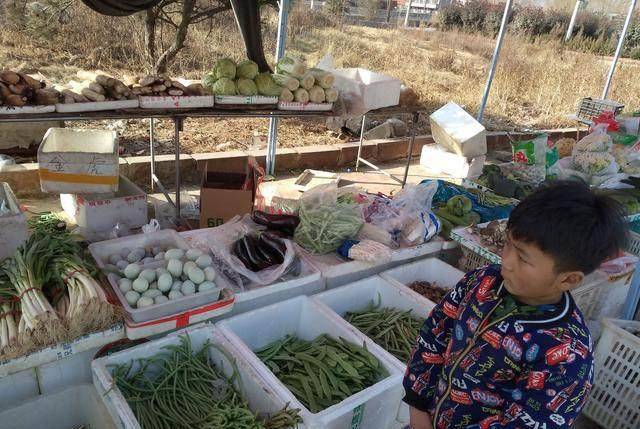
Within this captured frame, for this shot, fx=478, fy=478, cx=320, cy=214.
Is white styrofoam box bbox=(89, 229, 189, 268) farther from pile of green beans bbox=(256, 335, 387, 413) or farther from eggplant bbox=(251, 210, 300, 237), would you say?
pile of green beans bbox=(256, 335, 387, 413)

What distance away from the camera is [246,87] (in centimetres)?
379

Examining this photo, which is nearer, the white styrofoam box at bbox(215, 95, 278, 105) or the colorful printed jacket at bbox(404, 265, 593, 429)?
the colorful printed jacket at bbox(404, 265, 593, 429)

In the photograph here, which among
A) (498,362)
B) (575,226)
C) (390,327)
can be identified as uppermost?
(575,226)

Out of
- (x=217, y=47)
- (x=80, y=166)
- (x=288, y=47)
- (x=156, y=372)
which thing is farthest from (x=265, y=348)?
(x=288, y=47)

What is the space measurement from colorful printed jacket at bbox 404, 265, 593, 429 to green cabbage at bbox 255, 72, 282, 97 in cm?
269

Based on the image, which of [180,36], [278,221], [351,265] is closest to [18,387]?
[278,221]

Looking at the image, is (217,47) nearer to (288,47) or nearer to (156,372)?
(288,47)

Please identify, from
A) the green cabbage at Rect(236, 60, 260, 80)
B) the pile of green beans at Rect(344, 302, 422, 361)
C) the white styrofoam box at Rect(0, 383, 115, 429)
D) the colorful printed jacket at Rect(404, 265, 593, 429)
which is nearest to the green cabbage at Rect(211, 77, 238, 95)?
the green cabbage at Rect(236, 60, 260, 80)

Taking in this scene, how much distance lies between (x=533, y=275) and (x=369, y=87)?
3.35 m

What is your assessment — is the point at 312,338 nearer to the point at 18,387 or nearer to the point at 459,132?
the point at 18,387

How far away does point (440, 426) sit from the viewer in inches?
62.6

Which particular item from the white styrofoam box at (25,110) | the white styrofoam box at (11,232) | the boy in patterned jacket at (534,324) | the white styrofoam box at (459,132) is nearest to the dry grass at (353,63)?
the white styrofoam box at (459,132)

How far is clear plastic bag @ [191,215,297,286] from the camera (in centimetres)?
271

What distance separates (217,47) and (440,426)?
936 cm
